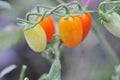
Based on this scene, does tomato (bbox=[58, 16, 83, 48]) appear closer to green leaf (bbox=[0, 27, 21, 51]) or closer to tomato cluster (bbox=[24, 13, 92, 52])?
tomato cluster (bbox=[24, 13, 92, 52])

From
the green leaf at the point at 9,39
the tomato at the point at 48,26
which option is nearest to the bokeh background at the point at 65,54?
the green leaf at the point at 9,39

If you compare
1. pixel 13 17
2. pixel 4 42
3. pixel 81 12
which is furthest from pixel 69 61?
pixel 81 12

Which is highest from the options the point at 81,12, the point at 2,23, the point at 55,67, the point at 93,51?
the point at 81,12

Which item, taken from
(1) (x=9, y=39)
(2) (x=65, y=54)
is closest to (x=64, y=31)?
(1) (x=9, y=39)

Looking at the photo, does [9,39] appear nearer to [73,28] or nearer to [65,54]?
[65,54]

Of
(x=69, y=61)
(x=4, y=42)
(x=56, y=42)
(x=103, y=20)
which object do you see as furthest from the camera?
(x=69, y=61)

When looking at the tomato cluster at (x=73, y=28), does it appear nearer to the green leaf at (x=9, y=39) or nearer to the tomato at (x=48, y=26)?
the tomato at (x=48, y=26)

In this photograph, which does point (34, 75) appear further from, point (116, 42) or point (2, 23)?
point (116, 42)

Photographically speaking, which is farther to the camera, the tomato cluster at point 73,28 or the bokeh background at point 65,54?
the bokeh background at point 65,54
